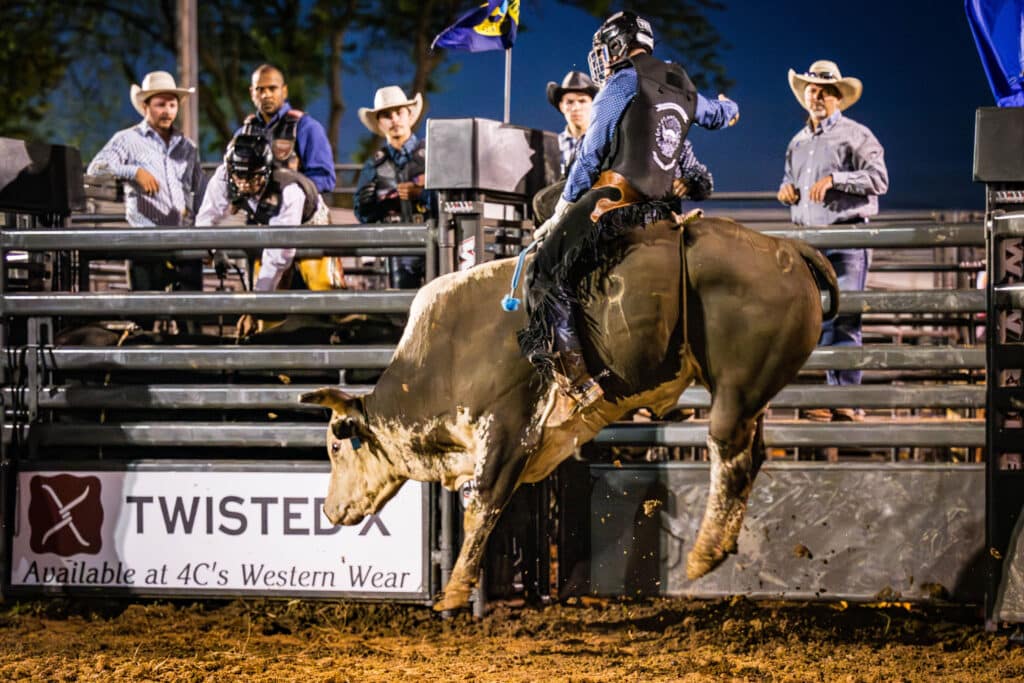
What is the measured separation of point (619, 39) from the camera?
4316 mm

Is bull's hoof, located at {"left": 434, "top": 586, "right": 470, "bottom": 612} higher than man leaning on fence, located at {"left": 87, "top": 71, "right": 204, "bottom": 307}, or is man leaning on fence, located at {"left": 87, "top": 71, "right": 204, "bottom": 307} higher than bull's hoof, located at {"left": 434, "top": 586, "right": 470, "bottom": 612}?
man leaning on fence, located at {"left": 87, "top": 71, "right": 204, "bottom": 307}

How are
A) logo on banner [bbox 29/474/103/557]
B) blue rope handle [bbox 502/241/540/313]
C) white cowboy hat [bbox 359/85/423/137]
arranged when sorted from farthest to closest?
white cowboy hat [bbox 359/85/423/137], logo on banner [bbox 29/474/103/557], blue rope handle [bbox 502/241/540/313]

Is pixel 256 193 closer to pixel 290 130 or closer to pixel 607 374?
pixel 290 130

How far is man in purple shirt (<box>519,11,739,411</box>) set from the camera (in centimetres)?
427

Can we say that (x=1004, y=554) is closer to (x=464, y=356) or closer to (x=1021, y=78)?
(x=1021, y=78)

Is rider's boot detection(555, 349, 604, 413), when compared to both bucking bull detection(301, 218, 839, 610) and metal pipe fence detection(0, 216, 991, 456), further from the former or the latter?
metal pipe fence detection(0, 216, 991, 456)

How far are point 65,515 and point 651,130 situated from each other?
3.74m

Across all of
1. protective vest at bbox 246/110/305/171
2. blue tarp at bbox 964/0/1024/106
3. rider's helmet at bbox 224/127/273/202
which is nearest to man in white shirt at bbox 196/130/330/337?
rider's helmet at bbox 224/127/273/202

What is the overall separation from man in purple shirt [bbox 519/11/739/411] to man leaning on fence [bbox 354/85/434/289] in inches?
109

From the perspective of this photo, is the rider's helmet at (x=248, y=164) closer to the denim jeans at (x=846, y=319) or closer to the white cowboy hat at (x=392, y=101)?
the white cowboy hat at (x=392, y=101)

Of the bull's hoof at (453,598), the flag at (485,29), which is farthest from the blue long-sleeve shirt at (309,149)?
the bull's hoof at (453,598)

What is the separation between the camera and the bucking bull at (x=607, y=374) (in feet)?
13.8

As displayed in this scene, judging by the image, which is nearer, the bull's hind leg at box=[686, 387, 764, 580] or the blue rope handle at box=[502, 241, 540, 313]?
the bull's hind leg at box=[686, 387, 764, 580]

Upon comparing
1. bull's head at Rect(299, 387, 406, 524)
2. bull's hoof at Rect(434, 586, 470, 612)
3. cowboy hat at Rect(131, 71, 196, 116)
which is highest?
cowboy hat at Rect(131, 71, 196, 116)
